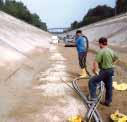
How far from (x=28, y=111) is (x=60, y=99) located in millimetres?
2022

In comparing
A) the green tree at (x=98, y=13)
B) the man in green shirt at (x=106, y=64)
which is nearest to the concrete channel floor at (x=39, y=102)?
the man in green shirt at (x=106, y=64)

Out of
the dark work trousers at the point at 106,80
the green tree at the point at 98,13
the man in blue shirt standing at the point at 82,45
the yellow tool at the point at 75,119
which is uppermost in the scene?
the green tree at the point at 98,13

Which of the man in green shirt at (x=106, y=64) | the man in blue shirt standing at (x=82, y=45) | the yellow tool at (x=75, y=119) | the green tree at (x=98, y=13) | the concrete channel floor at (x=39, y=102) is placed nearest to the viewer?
the yellow tool at (x=75, y=119)

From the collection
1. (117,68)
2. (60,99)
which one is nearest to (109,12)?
(117,68)

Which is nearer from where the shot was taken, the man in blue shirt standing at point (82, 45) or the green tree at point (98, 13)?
the man in blue shirt standing at point (82, 45)

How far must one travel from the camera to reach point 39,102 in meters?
14.1

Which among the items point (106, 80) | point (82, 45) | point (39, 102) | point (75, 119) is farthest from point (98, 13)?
point (75, 119)

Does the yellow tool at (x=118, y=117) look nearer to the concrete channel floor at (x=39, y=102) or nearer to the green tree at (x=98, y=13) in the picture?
the concrete channel floor at (x=39, y=102)

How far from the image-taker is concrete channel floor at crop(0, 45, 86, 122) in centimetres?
1227

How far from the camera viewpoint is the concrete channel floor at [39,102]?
12.3 m

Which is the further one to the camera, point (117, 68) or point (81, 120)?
point (117, 68)

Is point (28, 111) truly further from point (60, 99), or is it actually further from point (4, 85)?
point (4, 85)

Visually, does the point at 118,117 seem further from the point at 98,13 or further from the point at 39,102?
the point at 98,13

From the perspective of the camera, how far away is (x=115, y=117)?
11656mm
